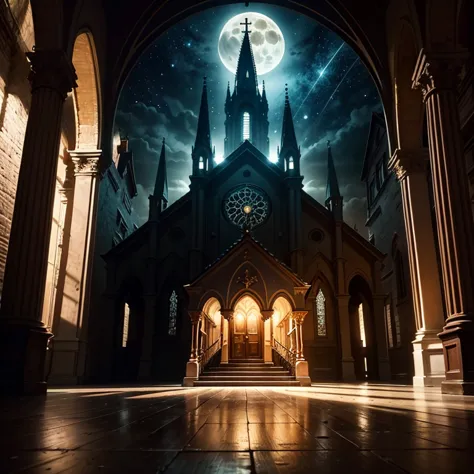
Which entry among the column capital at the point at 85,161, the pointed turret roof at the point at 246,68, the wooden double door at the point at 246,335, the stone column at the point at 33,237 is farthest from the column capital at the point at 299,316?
the pointed turret roof at the point at 246,68

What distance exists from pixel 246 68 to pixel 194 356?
3340 centimetres

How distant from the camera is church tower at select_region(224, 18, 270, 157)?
37188mm

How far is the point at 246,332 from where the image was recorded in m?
19.6

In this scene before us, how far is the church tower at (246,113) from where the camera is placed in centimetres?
3719

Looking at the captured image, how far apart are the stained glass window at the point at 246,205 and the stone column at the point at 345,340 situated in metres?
6.00

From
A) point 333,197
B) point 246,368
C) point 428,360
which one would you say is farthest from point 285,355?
point 333,197

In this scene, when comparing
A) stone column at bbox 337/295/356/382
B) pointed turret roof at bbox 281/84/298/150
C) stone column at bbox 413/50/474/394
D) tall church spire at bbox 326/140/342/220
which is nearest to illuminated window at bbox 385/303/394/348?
stone column at bbox 337/295/356/382

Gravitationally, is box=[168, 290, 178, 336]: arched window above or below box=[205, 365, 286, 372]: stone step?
above

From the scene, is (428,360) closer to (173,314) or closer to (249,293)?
(249,293)

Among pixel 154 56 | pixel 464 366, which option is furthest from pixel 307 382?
pixel 154 56

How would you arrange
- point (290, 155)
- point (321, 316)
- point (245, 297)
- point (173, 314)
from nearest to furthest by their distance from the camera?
point (245, 297) → point (321, 316) → point (173, 314) → point (290, 155)

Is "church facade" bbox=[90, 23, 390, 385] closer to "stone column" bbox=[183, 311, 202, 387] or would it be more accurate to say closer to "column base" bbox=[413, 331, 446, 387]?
"stone column" bbox=[183, 311, 202, 387]

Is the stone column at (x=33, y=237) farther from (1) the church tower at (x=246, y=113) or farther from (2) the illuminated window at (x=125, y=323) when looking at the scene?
(1) the church tower at (x=246, y=113)

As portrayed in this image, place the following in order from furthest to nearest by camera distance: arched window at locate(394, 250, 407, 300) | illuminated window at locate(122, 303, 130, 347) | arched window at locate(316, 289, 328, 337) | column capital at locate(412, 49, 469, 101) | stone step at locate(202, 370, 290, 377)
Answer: illuminated window at locate(122, 303, 130, 347) → arched window at locate(394, 250, 407, 300) → arched window at locate(316, 289, 328, 337) → stone step at locate(202, 370, 290, 377) → column capital at locate(412, 49, 469, 101)
